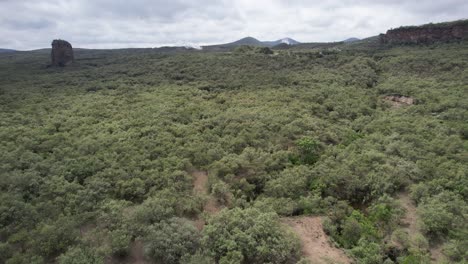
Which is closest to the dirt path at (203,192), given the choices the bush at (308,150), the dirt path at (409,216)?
the bush at (308,150)

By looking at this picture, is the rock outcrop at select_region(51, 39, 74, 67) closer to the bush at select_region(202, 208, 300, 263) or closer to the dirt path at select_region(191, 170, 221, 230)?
the dirt path at select_region(191, 170, 221, 230)

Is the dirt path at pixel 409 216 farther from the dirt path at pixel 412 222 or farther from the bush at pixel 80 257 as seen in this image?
the bush at pixel 80 257

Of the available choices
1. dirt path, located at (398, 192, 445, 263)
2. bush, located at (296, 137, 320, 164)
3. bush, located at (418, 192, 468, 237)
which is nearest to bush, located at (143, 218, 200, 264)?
dirt path, located at (398, 192, 445, 263)

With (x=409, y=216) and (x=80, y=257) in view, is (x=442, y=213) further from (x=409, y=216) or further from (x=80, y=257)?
(x=80, y=257)

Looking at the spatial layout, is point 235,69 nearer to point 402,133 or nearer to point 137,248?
point 402,133

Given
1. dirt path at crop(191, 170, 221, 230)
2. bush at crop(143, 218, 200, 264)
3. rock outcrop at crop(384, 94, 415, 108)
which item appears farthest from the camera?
rock outcrop at crop(384, 94, 415, 108)

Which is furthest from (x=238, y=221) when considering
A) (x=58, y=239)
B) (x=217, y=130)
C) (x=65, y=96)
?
(x=65, y=96)
